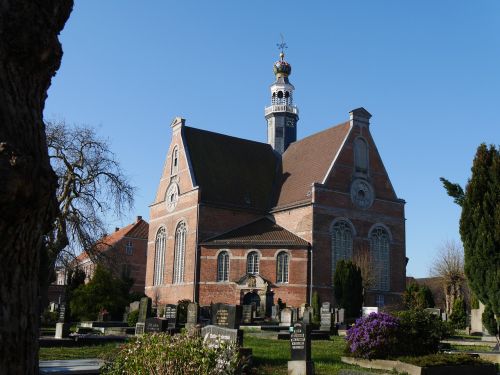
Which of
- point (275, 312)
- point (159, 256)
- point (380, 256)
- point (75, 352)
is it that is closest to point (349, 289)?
point (275, 312)

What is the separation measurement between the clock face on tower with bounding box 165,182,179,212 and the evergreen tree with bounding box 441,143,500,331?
29720 mm

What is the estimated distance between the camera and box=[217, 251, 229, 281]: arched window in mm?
40719

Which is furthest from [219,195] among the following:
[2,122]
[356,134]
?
[2,122]

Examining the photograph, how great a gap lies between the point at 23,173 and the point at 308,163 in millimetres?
42799

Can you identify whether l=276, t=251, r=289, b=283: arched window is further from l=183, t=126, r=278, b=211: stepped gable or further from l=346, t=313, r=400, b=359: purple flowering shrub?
l=346, t=313, r=400, b=359: purple flowering shrub

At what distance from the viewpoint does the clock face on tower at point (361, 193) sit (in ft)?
141

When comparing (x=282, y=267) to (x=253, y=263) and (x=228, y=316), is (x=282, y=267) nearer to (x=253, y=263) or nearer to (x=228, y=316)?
(x=253, y=263)

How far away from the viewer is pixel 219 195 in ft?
142

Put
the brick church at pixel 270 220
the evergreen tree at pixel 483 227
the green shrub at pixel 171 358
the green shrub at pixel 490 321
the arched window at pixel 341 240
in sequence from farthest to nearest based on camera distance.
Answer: the arched window at pixel 341 240
the brick church at pixel 270 220
the green shrub at pixel 490 321
the evergreen tree at pixel 483 227
the green shrub at pixel 171 358

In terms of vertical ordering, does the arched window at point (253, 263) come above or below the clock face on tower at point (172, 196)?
below

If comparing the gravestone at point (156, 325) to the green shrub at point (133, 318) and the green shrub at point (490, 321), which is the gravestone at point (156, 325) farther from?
the green shrub at point (133, 318)

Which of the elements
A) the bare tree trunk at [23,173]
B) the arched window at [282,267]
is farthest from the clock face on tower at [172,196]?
the bare tree trunk at [23,173]

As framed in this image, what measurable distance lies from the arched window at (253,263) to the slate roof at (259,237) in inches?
29.5

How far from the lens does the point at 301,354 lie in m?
12.0
